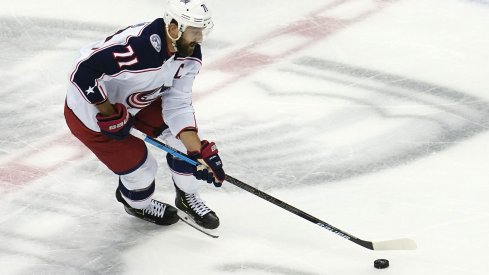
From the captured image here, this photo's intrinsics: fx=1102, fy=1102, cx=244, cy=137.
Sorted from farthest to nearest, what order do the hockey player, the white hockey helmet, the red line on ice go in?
the red line on ice → the hockey player → the white hockey helmet

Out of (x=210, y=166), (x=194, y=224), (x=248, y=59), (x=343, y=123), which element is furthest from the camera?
(x=248, y=59)

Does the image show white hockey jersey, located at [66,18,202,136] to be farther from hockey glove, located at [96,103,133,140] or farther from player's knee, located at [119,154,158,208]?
player's knee, located at [119,154,158,208]

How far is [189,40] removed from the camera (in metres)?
3.89

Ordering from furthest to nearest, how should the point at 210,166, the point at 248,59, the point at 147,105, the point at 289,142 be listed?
the point at 248,59 → the point at 289,142 → the point at 147,105 → the point at 210,166

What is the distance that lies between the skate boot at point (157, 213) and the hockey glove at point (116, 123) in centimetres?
45

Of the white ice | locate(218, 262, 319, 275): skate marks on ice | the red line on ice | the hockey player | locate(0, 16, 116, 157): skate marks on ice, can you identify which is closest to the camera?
the hockey player

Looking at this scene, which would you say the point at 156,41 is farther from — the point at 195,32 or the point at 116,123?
the point at 116,123

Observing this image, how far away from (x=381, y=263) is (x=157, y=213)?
92cm

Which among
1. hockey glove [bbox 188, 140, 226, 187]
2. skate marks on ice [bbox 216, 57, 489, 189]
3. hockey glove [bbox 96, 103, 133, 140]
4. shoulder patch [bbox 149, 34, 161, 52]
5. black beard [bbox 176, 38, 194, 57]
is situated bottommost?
skate marks on ice [bbox 216, 57, 489, 189]

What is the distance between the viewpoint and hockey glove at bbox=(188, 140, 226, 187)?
13.2ft

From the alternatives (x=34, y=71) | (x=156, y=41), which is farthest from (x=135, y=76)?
(x=34, y=71)

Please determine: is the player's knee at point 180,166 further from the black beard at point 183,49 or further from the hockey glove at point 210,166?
the black beard at point 183,49

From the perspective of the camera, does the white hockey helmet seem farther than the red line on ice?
No

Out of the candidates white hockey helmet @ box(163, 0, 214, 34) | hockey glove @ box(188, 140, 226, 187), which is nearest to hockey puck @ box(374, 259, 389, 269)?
hockey glove @ box(188, 140, 226, 187)
